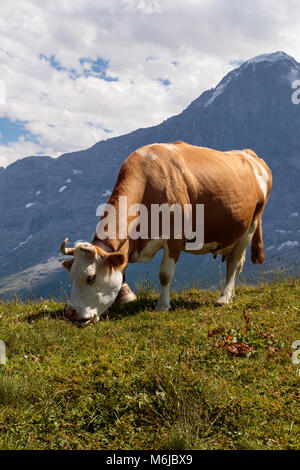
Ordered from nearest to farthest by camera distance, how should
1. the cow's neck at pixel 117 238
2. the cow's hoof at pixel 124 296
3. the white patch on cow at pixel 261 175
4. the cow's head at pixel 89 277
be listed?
the cow's head at pixel 89 277 < the cow's neck at pixel 117 238 < the cow's hoof at pixel 124 296 < the white patch on cow at pixel 261 175

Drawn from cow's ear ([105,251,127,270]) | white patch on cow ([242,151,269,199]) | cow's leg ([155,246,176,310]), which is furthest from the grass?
white patch on cow ([242,151,269,199])

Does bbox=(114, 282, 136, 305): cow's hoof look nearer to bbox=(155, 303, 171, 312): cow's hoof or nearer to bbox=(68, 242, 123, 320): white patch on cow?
bbox=(155, 303, 171, 312): cow's hoof

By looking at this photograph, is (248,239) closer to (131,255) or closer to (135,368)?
(131,255)

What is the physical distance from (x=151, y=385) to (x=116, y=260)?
310 centimetres

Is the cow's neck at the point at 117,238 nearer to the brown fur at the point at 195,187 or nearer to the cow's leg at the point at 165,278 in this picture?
the brown fur at the point at 195,187

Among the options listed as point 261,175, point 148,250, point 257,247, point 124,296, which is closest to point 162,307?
point 124,296

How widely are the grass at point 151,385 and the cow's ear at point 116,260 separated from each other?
1.05 meters

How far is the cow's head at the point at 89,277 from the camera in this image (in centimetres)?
712

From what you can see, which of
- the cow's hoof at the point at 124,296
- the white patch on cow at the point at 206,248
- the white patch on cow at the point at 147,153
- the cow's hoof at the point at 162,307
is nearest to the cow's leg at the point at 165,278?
the cow's hoof at the point at 162,307

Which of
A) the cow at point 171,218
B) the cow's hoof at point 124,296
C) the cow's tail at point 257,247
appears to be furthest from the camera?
the cow's tail at point 257,247

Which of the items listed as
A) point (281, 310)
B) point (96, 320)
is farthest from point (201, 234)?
point (96, 320)

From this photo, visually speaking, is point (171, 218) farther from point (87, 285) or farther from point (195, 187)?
point (87, 285)

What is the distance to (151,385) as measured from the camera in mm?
4477
